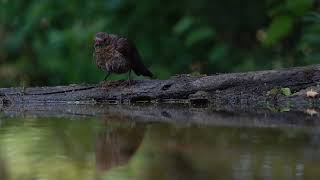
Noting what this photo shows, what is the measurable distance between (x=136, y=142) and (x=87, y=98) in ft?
6.79

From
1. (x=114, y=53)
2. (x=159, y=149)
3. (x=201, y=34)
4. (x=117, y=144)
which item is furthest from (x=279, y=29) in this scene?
(x=159, y=149)

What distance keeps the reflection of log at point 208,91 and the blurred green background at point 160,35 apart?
113 inches

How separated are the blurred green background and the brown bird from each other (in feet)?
9.35

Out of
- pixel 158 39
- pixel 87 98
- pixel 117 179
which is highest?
pixel 158 39

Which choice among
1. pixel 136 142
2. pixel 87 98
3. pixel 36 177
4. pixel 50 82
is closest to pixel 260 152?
pixel 136 142

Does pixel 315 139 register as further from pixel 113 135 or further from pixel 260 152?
pixel 113 135

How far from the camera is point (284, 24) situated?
8.23m

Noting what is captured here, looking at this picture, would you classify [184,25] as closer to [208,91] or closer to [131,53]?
[131,53]

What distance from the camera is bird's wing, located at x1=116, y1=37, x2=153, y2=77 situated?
5.40m

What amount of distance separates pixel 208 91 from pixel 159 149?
→ 209cm

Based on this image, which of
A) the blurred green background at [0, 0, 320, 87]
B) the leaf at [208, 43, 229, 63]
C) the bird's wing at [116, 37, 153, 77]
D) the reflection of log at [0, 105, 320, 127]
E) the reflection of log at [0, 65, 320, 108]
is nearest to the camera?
the reflection of log at [0, 105, 320, 127]

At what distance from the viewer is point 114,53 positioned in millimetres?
5426

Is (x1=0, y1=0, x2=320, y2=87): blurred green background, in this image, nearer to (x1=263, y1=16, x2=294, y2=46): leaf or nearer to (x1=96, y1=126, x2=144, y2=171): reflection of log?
(x1=263, y1=16, x2=294, y2=46): leaf

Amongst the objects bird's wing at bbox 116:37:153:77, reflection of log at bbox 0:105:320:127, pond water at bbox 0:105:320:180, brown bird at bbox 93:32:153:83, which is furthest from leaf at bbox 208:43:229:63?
pond water at bbox 0:105:320:180
